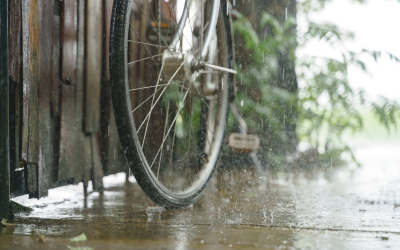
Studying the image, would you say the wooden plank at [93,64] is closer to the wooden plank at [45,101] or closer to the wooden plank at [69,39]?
the wooden plank at [69,39]

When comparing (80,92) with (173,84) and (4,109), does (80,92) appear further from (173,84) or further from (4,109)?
(4,109)

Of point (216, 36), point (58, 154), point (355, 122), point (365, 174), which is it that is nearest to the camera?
point (58, 154)

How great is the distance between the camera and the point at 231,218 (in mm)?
1503

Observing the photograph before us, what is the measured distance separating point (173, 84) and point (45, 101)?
0.60 meters

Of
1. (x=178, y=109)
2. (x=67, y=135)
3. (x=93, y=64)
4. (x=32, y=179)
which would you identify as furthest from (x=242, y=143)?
(x=32, y=179)

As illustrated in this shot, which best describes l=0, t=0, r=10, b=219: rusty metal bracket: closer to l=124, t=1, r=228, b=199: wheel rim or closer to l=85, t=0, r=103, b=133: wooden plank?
l=85, t=0, r=103, b=133: wooden plank

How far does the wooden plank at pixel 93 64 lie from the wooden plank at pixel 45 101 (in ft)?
0.81

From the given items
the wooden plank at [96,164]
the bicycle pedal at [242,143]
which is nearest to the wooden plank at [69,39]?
the wooden plank at [96,164]

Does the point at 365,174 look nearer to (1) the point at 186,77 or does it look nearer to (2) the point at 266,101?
(2) the point at 266,101

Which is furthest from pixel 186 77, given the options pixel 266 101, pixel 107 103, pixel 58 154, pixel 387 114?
pixel 387 114

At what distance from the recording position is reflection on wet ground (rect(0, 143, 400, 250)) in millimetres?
1147

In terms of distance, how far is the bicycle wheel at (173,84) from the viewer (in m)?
1.35

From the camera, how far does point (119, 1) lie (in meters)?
1.34

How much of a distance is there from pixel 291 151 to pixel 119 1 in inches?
87.1
